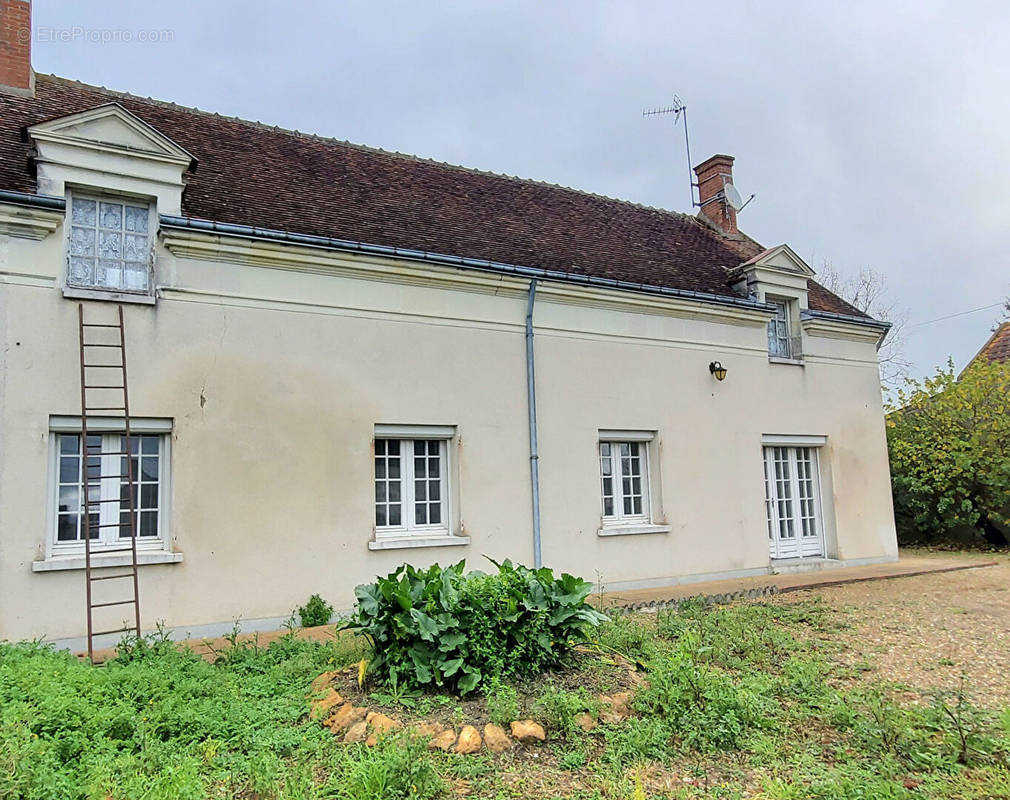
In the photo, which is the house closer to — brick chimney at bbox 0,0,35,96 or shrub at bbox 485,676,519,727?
brick chimney at bbox 0,0,35,96

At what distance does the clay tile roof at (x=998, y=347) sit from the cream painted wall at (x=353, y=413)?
33.3 ft

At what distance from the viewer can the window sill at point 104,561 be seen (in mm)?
Result: 6945

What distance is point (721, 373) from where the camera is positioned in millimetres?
11461

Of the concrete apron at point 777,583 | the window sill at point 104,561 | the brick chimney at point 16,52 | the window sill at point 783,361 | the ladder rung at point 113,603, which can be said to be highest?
the brick chimney at point 16,52

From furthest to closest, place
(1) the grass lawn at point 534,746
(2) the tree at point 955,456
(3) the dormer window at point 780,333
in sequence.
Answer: (2) the tree at point 955,456 < (3) the dormer window at point 780,333 < (1) the grass lawn at point 534,746

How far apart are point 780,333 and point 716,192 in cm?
432

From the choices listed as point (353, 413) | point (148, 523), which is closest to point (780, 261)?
point (353, 413)

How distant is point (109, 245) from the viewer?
308 inches

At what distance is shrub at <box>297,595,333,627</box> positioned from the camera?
26.3 ft

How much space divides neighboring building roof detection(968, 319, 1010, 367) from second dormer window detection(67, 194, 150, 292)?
19.4 m

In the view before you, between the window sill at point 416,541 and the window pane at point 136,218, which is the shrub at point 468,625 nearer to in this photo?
the window sill at point 416,541

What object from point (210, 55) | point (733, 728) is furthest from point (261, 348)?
point (733, 728)

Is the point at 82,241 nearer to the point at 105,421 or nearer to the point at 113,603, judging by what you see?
the point at 105,421

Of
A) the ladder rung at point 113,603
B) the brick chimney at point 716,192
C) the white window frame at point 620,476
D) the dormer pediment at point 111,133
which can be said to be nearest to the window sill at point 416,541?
the white window frame at point 620,476
